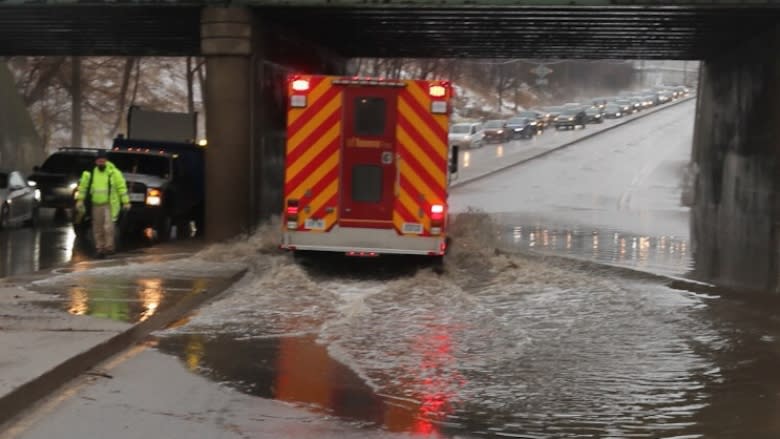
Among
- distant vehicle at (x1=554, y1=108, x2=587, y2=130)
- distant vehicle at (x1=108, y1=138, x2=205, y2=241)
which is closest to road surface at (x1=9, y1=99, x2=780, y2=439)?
distant vehicle at (x1=108, y1=138, x2=205, y2=241)

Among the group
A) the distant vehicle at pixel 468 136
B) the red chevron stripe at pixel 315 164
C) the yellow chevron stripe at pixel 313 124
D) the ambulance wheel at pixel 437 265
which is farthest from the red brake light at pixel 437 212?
the distant vehicle at pixel 468 136

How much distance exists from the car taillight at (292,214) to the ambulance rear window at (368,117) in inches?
55.4

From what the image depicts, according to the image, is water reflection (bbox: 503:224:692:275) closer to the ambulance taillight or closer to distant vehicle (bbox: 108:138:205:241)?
the ambulance taillight

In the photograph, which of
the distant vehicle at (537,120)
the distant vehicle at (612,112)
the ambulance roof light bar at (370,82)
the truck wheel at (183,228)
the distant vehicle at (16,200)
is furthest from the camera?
the distant vehicle at (612,112)

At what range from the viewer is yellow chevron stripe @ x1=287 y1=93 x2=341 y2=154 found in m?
15.8

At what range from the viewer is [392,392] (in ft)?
28.4

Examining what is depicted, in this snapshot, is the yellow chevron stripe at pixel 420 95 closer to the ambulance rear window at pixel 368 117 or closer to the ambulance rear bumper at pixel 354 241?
the ambulance rear window at pixel 368 117

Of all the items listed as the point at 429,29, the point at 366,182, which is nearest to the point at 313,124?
the point at 366,182

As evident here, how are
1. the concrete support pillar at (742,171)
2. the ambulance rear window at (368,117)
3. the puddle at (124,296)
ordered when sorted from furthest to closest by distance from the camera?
the concrete support pillar at (742,171) → the ambulance rear window at (368,117) → the puddle at (124,296)

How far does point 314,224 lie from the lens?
1581cm

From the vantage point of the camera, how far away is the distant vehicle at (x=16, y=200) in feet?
78.7

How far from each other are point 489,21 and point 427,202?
26.6 ft

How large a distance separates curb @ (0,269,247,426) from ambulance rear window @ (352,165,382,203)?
11.2 feet

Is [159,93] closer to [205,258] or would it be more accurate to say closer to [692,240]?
[692,240]
